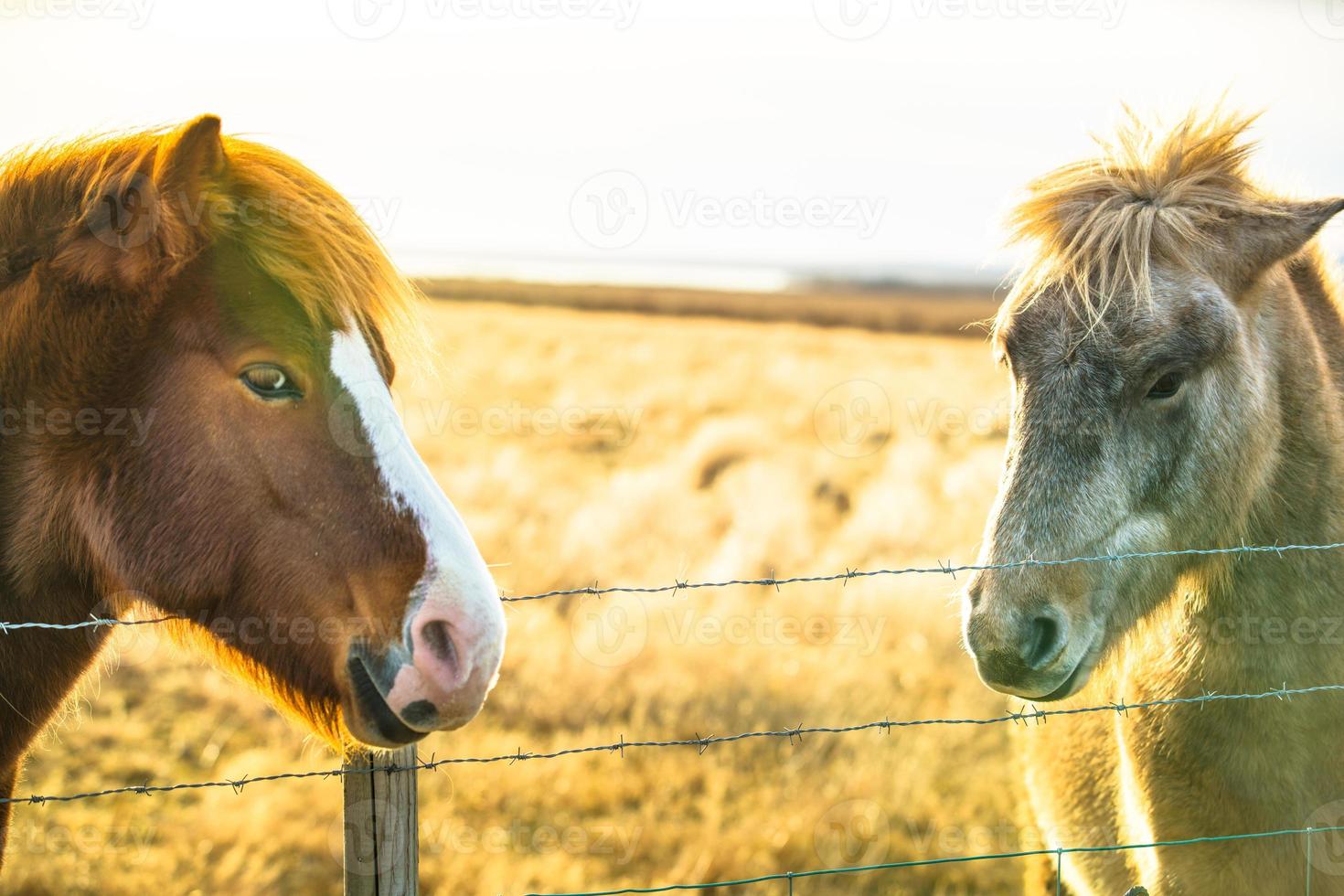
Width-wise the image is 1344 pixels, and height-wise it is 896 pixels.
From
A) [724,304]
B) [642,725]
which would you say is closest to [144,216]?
[642,725]

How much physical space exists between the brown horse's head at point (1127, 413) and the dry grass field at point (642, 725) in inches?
61.7

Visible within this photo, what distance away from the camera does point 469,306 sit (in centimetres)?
3778

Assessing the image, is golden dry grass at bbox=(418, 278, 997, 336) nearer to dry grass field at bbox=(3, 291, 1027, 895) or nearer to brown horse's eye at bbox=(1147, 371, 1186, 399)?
dry grass field at bbox=(3, 291, 1027, 895)

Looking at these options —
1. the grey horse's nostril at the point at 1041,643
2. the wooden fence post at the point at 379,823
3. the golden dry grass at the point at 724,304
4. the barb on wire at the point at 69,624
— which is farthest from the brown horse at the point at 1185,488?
the golden dry grass at the point at 724,304

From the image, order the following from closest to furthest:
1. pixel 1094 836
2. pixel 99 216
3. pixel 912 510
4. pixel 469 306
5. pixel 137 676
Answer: pixel 99 216, pixel 1094 836, pixel 137 676, pixel 912 510, pixel 469 306

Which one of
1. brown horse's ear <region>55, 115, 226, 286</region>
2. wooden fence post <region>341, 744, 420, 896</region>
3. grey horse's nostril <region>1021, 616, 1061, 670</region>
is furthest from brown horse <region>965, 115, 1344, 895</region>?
brown horse's ear <region>55, 115, 226, 286</region>

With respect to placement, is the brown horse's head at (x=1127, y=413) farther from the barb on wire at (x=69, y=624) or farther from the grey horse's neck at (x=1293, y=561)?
the barb on wire at (x=69, y=624)

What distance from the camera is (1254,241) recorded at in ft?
9.25

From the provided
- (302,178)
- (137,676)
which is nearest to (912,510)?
(137,676)

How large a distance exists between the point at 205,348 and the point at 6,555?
68 cm

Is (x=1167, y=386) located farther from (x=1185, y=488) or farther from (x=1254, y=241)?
(x=1254, y=241)

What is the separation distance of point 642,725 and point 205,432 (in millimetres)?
5091

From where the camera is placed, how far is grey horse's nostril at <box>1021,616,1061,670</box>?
8.55 ft

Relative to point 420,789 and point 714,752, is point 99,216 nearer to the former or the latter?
point 420,789
